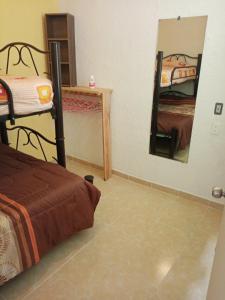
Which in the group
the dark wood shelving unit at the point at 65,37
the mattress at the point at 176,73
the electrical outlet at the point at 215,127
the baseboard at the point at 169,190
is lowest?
the baseboard at the point at 169,190

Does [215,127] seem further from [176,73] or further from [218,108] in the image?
[176,73]

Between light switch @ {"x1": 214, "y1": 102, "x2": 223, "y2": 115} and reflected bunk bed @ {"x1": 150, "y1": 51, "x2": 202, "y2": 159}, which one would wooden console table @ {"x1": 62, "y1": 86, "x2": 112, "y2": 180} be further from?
light switch @ {"x1": 214, "y1": 102, "x2": 223, "y2": 115}

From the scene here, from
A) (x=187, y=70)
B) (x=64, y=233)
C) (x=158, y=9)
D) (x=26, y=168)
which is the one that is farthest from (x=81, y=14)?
(x=64, y=233)

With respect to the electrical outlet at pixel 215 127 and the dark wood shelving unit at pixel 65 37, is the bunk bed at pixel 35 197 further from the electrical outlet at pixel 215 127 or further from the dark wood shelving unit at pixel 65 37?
the electrical outlet at pixel 215 127

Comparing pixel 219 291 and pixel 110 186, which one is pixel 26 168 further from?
pixel 219 291

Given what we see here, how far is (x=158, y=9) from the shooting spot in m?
2.17

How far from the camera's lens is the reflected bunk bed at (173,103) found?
2256 mm

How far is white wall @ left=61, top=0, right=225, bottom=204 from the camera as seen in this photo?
204 cm

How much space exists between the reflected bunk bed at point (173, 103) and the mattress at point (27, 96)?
4.07ft

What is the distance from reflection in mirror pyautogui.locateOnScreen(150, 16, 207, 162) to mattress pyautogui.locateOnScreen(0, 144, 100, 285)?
1.13 m

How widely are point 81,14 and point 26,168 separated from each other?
1931 millimetres

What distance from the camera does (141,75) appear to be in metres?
2.45

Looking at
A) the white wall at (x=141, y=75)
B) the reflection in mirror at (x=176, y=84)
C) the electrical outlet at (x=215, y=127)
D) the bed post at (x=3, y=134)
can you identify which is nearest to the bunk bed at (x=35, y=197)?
the bed post at (x=3, y=134)

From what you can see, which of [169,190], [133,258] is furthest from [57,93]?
[169,190]
